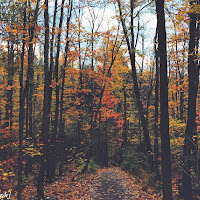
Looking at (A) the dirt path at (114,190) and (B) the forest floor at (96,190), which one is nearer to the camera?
(A) the dirt path at (114,190)

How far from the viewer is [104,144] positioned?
2209cm

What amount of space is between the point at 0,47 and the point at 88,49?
7.15 m

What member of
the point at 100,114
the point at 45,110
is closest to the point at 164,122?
the point at 45,110

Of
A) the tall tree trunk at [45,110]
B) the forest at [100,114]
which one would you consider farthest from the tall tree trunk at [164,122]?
the tall tree trunk at [45,110]

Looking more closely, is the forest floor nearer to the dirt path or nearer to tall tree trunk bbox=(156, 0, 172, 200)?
the dirt path

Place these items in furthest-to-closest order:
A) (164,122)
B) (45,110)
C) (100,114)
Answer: (100,114) < (45,110) < (164,122)

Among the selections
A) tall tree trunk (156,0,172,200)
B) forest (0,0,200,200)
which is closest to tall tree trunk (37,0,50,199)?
forest (0,0,200,200)

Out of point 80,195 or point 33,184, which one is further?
point 33,184

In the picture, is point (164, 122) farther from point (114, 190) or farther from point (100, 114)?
point (100, 114)

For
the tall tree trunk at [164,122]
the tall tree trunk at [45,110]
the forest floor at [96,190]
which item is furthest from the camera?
the forest floor at [96,190]

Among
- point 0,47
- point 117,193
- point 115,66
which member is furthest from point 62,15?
point 117,193

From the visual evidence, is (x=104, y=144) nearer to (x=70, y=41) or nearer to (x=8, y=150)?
(x=8, y=150)

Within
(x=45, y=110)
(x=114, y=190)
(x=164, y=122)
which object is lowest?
(x=114, y=190)

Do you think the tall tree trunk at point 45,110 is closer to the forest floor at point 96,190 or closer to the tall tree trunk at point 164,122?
the forest floor at point 96,190
